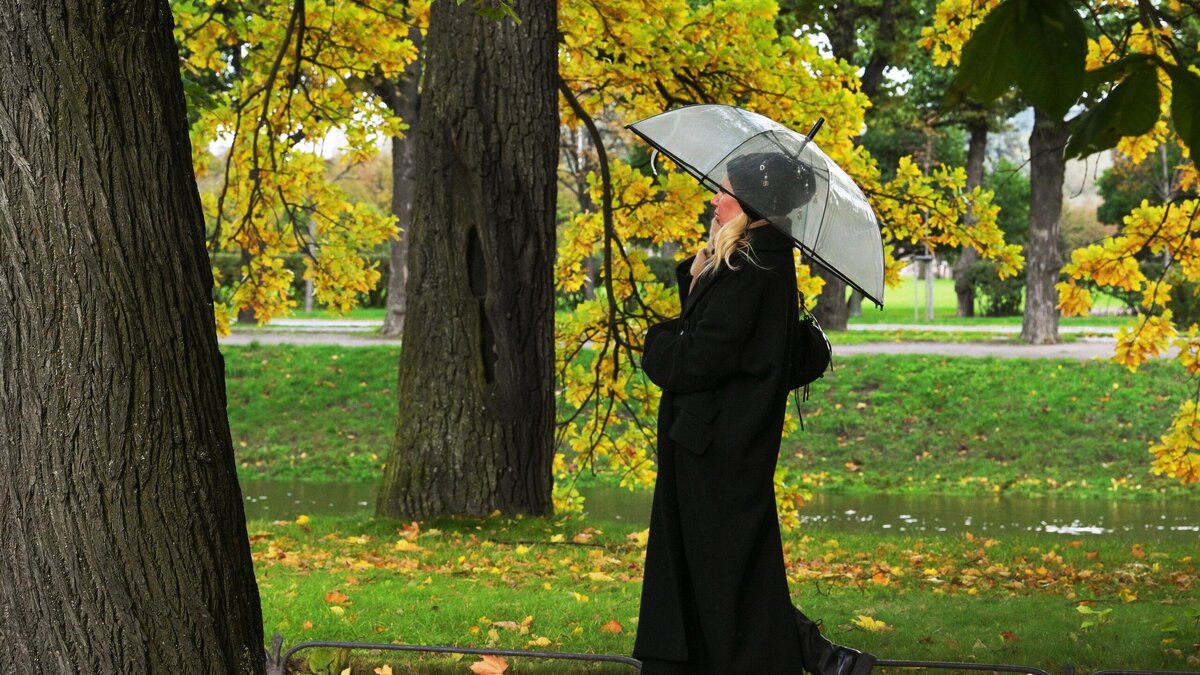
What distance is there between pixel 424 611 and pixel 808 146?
9.11 ft

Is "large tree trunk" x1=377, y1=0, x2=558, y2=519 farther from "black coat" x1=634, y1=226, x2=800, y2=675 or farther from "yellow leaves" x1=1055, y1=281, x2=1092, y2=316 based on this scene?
"black coat" x1=634, y1=226, x2=800, y2=675

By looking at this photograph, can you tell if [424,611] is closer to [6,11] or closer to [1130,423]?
[6,11]

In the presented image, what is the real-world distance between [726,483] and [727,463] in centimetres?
6

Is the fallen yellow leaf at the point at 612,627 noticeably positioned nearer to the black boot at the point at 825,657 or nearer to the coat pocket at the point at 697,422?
the black boot at the point at 825,657

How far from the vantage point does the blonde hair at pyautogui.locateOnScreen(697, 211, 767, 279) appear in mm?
4176

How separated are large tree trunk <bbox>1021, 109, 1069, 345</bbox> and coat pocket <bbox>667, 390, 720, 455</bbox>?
2035cm

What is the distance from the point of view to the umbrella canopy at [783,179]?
4230 millimetres

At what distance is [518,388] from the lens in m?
8.85

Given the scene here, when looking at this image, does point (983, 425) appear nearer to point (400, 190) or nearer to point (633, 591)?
point (400, 190)

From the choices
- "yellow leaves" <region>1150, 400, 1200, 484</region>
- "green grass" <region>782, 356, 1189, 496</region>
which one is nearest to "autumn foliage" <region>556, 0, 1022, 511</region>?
"yellow leaves" <region>1150, 400, 1200, 484</region>

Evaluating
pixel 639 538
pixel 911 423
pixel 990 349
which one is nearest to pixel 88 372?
pixel 639 538

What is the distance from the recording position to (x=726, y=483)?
13.8 feet

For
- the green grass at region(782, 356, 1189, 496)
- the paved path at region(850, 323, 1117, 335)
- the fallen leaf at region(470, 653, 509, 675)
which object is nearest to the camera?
the fallen leaf at region(470, 653, 509, 675)

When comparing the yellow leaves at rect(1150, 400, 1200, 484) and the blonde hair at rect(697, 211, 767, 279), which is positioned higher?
the blonde hair at rect(697, 211, 767, 279)
